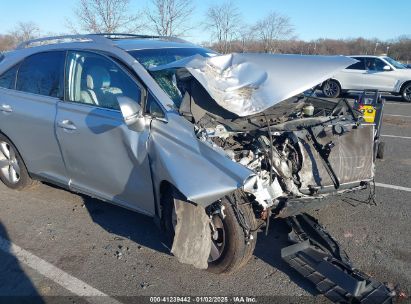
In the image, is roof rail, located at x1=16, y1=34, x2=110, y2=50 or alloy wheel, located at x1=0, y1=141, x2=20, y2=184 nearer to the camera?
roof rail, located at x1=16, y1=34, x2=110, y2=50

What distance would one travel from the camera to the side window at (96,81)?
353cm

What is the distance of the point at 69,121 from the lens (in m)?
3.84

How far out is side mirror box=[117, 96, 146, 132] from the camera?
3.06 m

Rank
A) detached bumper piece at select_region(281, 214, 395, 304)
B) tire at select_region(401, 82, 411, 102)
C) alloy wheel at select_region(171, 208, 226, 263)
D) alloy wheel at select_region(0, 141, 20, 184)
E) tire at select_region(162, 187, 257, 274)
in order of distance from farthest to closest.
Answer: tire at select_region(401, 82, 411, 102), alloy wheel at select_region(0, 141, 20, 184), alloy wheel at select_region(171, 208, 226, 263), tire at select_region(162, 187, 257, 274), detached bumper piece at select_region(281, 214, 395, 304)

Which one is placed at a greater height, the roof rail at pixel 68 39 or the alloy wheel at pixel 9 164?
the roof rail at pixel 68 39

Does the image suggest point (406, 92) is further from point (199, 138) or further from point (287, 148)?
point (199, 138)

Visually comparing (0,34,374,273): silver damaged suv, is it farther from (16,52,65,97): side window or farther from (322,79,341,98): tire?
(322,79,341,98): tire

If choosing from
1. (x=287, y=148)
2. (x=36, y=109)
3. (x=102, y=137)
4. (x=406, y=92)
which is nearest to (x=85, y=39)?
(x=36, y=109)

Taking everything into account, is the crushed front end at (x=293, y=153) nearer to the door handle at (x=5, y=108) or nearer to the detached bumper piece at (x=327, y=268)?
the detached bumper piece at (x=327, y=268)

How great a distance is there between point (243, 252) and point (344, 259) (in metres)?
0.84

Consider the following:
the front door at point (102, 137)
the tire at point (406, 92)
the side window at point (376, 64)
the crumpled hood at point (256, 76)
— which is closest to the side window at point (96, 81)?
the front door at point (102, 137)

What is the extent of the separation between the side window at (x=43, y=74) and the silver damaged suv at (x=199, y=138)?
0.9 inches

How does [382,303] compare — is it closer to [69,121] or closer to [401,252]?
[401,252]

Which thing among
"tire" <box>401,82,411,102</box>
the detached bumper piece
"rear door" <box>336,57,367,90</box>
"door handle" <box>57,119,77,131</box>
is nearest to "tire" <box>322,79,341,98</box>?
"rear door" <box>336,57,367,90</box>
